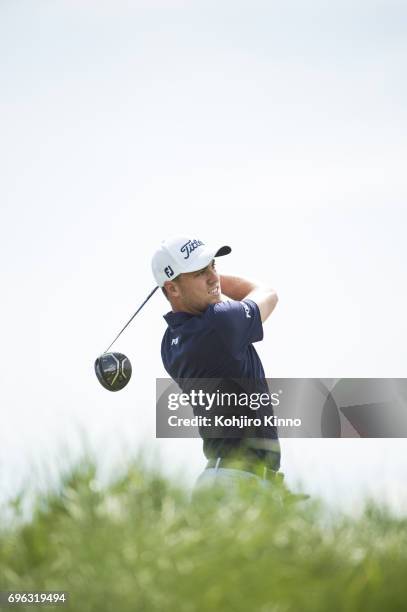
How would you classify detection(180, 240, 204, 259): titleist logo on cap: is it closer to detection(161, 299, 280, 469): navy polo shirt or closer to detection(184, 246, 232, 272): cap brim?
detection(184, 246, 232, 272): cap brim

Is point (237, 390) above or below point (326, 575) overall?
above

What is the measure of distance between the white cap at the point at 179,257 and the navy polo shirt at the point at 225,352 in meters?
0.27

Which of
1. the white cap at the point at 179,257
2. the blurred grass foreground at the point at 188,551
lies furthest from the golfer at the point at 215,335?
the blurred grass foreground at the point at 188,551

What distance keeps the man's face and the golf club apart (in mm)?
532

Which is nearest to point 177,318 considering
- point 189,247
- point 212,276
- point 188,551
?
point 212,276

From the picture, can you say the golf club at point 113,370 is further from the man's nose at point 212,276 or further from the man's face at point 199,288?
the man's nose at point 212,276

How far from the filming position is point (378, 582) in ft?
9.75

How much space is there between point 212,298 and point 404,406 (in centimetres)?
218

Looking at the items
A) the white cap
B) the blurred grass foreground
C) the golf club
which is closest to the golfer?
the white cap

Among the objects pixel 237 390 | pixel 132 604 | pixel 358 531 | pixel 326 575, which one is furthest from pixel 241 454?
pixel 132 604

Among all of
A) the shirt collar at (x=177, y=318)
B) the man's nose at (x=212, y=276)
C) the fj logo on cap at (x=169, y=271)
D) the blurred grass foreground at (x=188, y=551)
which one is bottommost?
the blurred grass foreground at (x=188, y=551)

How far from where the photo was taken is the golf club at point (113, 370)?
17.5 ft

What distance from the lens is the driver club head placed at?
210 inches

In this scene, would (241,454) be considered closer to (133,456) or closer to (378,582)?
(133,456)
